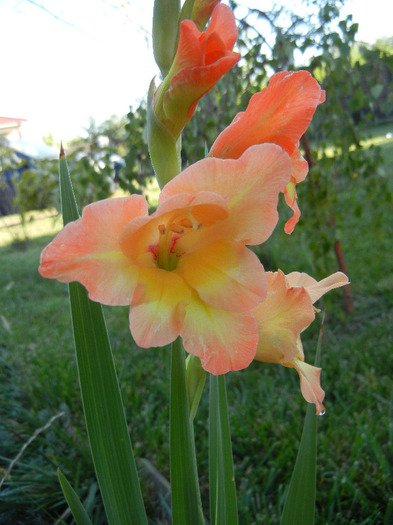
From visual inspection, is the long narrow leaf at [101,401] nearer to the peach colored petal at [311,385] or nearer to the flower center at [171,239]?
the flower center at [171,239]

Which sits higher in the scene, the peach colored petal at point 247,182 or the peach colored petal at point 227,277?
the peach colored petal at point 247,182

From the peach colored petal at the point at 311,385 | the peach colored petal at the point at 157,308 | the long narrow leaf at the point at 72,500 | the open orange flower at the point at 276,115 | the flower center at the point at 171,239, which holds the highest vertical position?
the open orange flower at the point at 276,115

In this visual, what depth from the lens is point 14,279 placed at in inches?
177

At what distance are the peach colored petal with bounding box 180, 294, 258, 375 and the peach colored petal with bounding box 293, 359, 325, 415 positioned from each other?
0.55ft

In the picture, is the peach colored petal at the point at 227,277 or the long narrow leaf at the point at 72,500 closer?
the peach colored petal at the point at 227,277

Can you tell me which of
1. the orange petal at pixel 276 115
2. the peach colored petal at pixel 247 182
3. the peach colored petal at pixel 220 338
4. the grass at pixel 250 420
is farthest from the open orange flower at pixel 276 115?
the grass at pixel 250 420

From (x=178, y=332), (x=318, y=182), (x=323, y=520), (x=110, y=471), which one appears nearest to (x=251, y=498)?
→ (x=323, y=520)

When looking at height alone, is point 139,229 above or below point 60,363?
above

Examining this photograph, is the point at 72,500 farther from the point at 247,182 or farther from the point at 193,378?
the point at 247,182

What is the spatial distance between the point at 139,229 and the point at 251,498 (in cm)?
110

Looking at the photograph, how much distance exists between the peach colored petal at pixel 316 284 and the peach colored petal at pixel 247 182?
8.6 inches

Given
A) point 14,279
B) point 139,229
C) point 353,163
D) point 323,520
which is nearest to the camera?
point 139,229

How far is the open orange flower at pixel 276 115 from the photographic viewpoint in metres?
0.55

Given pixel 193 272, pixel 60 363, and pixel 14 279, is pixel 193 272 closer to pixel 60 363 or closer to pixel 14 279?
pixel 60 363
